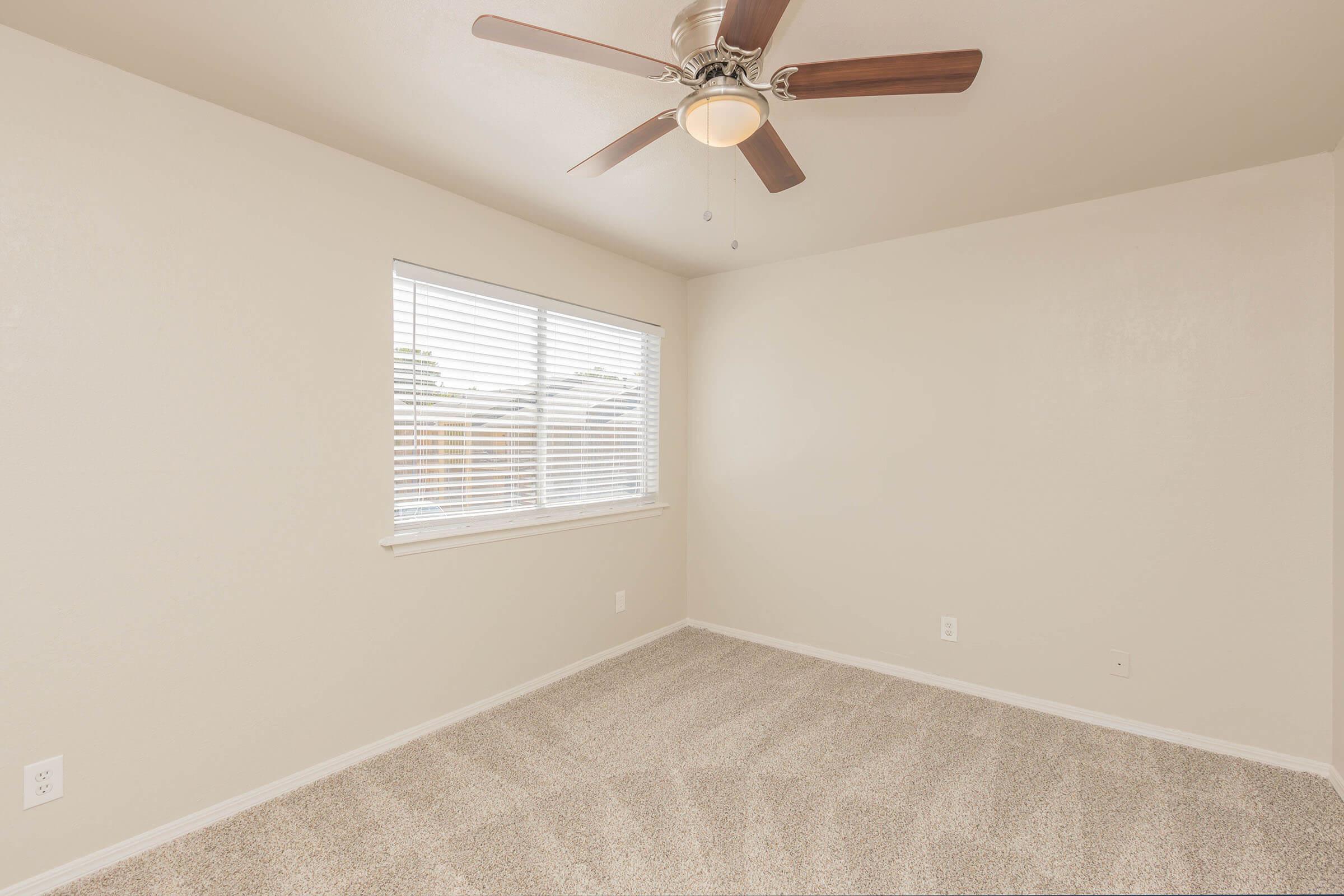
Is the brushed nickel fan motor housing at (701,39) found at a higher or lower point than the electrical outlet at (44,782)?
higher

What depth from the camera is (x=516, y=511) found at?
3.10 metres

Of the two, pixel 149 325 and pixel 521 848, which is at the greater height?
pixel 149 325

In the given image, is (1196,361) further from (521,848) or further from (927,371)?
(521,848)

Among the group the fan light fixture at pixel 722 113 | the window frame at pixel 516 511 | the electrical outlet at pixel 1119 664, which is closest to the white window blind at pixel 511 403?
the window frame at pixel 516 511

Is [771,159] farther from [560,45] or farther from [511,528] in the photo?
[511,528]

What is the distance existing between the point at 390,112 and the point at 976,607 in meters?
3.32

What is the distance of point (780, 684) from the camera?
315 cm

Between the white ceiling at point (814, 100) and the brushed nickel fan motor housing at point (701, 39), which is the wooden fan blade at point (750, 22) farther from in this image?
the white ceiling at point (814, 100)

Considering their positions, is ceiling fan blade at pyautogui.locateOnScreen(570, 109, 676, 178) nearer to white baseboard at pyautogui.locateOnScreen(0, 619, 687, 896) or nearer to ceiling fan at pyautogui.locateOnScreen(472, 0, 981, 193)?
ceiling fan at pyautogui.locateOnScreen(472, 0, 981, 193)

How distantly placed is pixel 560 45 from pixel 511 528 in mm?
2154

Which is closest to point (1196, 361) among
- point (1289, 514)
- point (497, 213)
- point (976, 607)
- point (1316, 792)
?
point (1289, 514)

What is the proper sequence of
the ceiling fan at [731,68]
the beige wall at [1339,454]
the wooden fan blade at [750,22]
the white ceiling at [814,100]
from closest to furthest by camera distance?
the wooden fan blade at [750,22]
the ceiling fan at [731,68]
the white ceiling at [814,100]
the beige wall at [1339,454]

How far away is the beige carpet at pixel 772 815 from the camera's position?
5.75 ft

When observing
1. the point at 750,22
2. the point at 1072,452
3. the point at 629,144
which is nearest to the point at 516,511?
the point at 629,144
